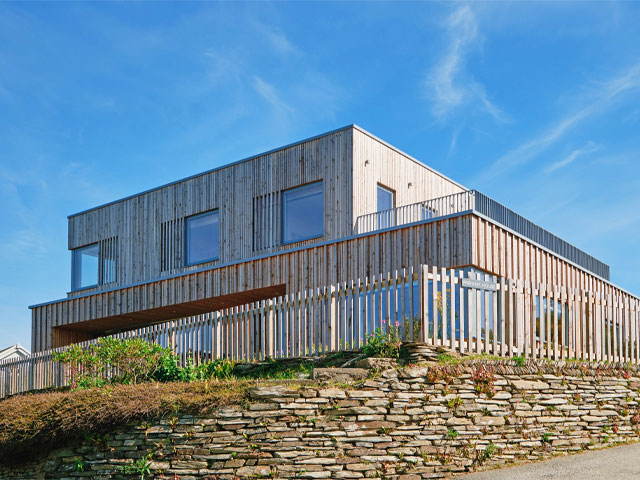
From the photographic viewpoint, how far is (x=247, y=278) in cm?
2148

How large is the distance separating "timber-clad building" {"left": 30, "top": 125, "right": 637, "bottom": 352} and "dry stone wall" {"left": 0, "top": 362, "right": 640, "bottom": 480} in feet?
20.8

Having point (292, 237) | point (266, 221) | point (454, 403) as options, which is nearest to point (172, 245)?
point (266, 221)

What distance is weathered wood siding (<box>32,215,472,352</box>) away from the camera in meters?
18.0

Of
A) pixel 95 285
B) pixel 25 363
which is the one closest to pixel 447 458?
pixel 25 363

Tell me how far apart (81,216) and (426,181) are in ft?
47.0

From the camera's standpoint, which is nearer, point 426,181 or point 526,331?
point 526,331

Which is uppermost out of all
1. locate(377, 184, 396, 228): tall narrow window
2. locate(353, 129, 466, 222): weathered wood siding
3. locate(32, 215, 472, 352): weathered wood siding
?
locate(353, 129, 466, 222): weathered wood siding

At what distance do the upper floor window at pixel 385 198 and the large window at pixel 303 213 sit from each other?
5.60 feet

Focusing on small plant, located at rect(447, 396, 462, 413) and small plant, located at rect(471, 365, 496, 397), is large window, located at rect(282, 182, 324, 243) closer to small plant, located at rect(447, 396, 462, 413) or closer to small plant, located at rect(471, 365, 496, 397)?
small plant, located at rect(471, 365, 496, 397)

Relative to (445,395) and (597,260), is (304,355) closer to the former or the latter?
(445,395)

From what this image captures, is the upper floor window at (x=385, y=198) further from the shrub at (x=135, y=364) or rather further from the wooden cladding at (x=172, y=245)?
the shrub at (x=135, y=364)

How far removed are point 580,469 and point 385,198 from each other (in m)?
13.0

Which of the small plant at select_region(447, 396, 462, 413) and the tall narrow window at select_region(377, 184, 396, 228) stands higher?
the tall narrow window at select_region(377, 184, 396, 228)

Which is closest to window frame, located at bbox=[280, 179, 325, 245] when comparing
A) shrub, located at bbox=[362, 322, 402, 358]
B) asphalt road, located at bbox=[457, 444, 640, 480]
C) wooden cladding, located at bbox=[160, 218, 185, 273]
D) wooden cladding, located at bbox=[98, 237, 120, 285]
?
wooden cladding, located at bbox=[160, 218, 185, 273]
